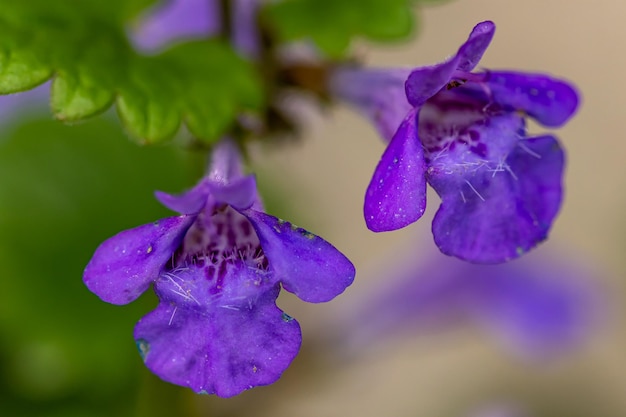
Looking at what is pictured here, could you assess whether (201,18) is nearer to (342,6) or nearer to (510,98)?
(342,6)

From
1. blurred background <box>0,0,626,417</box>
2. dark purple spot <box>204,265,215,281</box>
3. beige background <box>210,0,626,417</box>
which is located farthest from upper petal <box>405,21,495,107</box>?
beige background <box>210,0,626,417</box>

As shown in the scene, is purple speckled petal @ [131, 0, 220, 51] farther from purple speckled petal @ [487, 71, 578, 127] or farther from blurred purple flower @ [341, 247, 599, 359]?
purple speckled petal @ [487, 71, 578, 127]

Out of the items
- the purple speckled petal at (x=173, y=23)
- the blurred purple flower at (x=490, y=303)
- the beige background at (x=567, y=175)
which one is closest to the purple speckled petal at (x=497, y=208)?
the purple speckled petal at (x=173, y=23)

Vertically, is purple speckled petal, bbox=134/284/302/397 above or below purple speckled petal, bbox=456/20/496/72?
below

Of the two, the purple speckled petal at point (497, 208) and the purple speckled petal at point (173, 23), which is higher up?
the purple speckled petal at point (497, 208)

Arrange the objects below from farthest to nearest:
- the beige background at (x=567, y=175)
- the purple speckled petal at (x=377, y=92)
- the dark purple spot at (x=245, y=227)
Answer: the beige background at (x=567, y=175), the purple speckled petal at (x=377, y=92), the dark purple spot at (x=245, y=227)

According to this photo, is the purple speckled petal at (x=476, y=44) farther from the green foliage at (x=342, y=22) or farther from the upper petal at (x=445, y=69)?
the green foliage at (x=342, y=22)

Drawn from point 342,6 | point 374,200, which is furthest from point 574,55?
point 374,200
